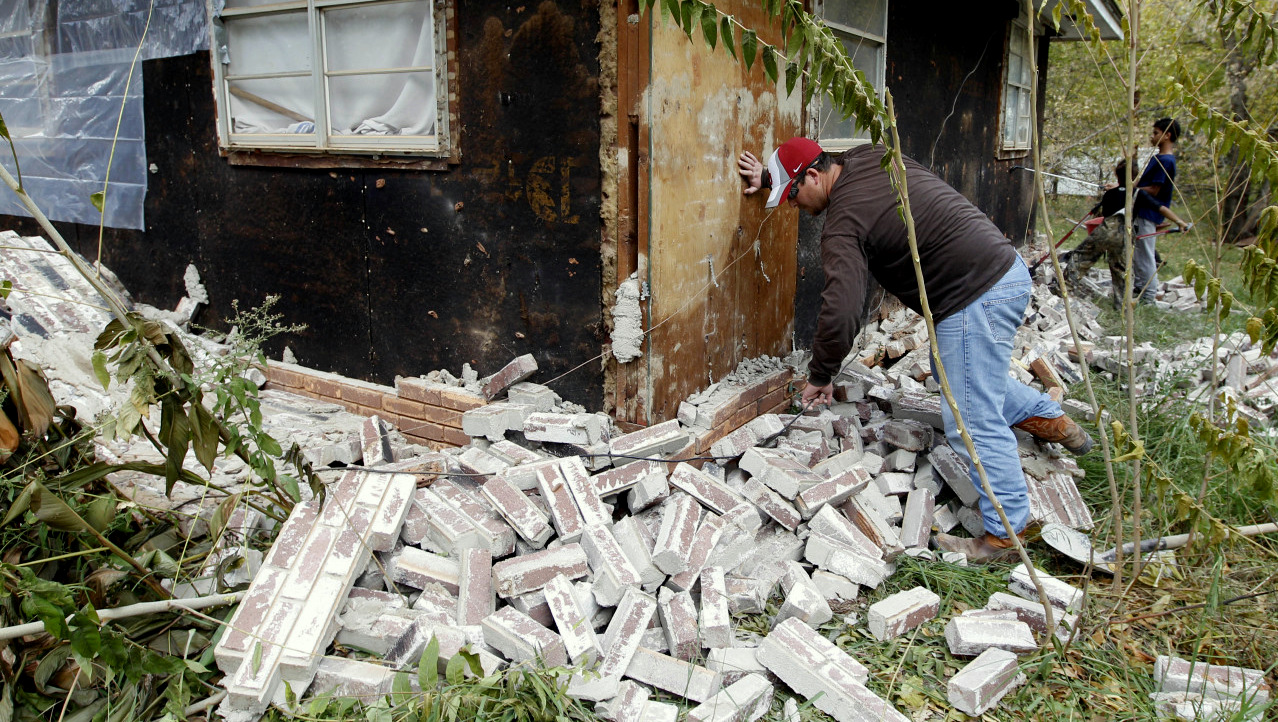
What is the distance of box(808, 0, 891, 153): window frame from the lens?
4863 mm

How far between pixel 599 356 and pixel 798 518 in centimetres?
120

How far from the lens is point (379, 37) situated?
4246 mm

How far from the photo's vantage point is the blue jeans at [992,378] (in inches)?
138

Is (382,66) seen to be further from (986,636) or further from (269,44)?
(986,636)

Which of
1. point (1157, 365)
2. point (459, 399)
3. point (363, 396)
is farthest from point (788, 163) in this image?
point (1157, 365)

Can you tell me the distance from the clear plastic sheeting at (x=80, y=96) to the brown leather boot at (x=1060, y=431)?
17.6ft

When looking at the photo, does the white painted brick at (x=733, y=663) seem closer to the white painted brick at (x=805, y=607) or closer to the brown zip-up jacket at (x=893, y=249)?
the white painted brick at (x=805, y=607)

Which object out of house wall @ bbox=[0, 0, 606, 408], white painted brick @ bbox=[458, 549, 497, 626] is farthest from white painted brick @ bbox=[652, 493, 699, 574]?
house wall @ bbox=[0, 0, 606, 408]

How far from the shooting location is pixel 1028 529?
12.0 feet

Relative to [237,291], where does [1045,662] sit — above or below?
below

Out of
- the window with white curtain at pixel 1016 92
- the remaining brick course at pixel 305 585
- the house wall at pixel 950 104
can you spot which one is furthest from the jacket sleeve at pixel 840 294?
the window with white curtain at pixel 1016 92

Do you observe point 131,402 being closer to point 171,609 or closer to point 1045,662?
point 171,609

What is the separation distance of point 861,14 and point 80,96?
18.3 feet

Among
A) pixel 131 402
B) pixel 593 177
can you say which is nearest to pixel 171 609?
pixel 131 402
